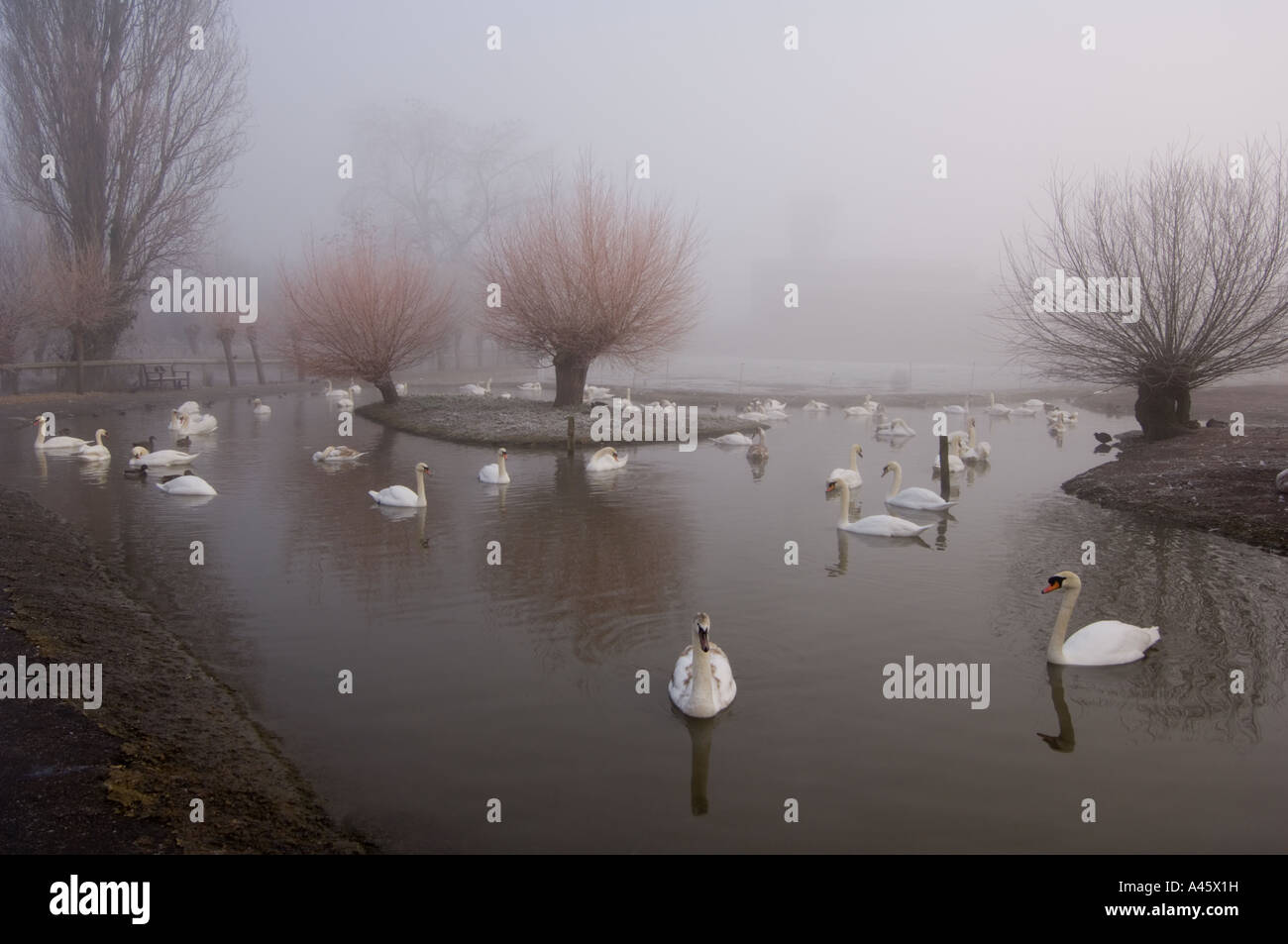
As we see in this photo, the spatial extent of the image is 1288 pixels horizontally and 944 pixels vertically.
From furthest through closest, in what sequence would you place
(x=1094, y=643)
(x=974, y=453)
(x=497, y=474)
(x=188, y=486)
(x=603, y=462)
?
(x=974, y=453) < (x=603, y=462) < (x=497, y=474) < (x=188, y=486) < (x=1094, y=643)

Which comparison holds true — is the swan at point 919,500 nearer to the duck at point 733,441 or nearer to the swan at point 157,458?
the duck at point 733,441

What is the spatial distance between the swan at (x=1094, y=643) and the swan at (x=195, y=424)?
2738 centimetres

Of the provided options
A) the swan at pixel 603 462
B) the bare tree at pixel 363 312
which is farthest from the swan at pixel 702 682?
the bare tree at pixel 363 312

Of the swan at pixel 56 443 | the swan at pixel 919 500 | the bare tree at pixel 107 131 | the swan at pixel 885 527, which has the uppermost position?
the bare tree at pixel 107 131

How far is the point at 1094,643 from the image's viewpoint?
9.66 m

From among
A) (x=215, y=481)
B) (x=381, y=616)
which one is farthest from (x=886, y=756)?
(x=215, y=481)

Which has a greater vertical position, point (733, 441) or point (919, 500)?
point (733, 441)

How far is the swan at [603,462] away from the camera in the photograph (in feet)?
74.0

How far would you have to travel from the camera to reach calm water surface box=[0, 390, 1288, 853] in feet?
22.2

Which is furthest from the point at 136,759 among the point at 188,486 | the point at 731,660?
the point at 188,486

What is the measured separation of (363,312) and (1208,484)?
99.6 ft

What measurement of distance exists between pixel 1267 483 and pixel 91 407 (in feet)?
134

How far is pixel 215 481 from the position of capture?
69.3 feet

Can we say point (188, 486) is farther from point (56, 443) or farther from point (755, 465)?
point (755, 465)
